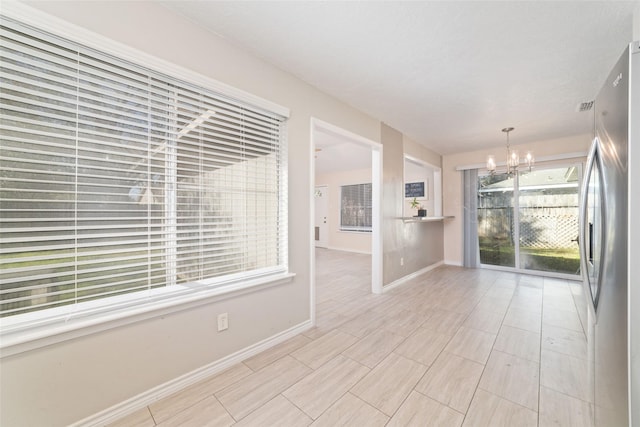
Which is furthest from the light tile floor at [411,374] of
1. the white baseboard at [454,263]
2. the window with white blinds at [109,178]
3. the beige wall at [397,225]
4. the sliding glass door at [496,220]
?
the white baseboard at [454,263]

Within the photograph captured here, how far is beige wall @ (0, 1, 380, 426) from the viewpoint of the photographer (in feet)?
3.78

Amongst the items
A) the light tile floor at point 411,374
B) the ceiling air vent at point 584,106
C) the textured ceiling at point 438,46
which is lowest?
the light tile floor at point 411,374

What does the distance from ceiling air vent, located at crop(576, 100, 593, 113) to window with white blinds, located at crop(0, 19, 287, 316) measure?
11.9ft

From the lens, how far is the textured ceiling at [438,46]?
1.51m

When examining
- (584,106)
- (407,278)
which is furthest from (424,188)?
(584,106)

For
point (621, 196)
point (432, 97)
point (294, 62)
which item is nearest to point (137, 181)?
point (294, 62)

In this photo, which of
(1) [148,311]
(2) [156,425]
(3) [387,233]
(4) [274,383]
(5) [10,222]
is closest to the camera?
(5) [10,222]

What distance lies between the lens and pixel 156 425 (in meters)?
1.30

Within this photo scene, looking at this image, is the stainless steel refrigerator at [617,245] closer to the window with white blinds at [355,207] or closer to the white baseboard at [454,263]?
the white baseboard at [454,263]

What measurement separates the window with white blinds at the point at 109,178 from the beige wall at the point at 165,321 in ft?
0.64

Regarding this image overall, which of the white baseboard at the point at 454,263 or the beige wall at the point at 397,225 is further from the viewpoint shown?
the white baseboard at the point at 454,263

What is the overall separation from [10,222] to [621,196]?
8.10ft

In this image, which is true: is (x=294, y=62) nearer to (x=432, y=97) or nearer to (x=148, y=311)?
(x=432, y=97)

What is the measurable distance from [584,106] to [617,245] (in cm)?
311
